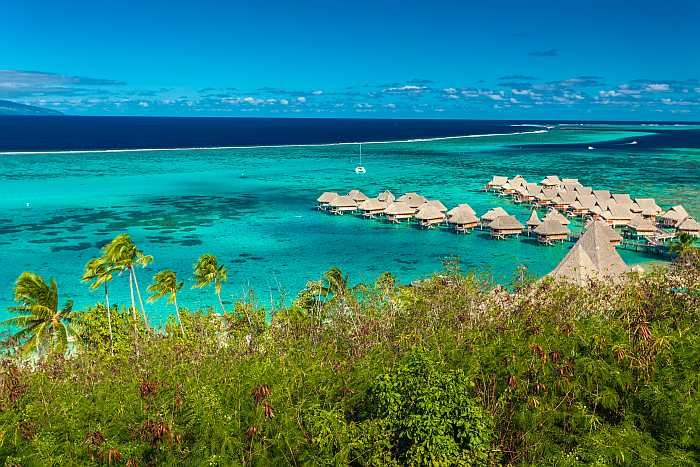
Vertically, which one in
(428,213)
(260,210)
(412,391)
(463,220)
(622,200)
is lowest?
(260,210)

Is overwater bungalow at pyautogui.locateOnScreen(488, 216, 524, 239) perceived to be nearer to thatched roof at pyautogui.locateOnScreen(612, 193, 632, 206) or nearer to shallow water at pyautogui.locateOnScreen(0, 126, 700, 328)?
shallow water at pyautogui.locateOnScreen(0, 126, 700, 328)

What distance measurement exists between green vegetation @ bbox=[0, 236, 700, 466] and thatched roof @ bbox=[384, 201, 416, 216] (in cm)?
2313

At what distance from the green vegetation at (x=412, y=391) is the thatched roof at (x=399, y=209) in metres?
23.1

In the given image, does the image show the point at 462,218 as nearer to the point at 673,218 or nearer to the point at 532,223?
the point at 532,223

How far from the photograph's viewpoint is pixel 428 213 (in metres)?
32.5

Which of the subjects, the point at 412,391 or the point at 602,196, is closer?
the point at 412,391

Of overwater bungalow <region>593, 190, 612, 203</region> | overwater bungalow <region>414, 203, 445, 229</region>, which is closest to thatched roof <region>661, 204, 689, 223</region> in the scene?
overwater bungalow <region>593, 190, 612, 203</region>

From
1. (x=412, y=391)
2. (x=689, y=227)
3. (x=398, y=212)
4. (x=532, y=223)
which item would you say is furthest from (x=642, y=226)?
(x=412, y=391)

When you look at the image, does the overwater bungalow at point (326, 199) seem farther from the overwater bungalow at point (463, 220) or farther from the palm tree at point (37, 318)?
the palm tree at point (37, 318)

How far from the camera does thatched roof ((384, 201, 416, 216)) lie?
33.7 m

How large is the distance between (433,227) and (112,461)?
89.0 feet

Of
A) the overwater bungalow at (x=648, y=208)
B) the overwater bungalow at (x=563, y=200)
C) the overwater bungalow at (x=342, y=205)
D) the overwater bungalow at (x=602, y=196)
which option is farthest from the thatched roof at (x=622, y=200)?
the overwater bungalow at (x=342, y=205)

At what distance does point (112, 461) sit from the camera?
21.0ft

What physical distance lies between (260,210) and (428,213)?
468 inches
